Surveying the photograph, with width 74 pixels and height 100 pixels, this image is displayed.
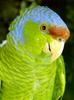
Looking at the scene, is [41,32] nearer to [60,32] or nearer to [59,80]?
[60,32]

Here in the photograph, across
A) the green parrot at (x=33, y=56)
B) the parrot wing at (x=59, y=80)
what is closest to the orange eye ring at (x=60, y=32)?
the green parrot at (x=33, y=56)

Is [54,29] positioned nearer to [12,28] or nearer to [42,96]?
[12,28]

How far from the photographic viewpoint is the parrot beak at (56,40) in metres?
1.59

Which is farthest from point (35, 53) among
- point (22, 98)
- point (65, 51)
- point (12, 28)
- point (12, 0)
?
point (12, 0)

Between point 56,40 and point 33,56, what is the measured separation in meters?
0.16

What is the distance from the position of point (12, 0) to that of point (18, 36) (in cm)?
95

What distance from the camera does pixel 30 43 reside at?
5.54ft

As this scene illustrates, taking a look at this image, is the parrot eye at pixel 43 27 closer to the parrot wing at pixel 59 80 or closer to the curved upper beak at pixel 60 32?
the curved upper beak at pixel 60 32

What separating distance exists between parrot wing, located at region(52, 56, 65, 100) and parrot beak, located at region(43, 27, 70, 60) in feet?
0.94

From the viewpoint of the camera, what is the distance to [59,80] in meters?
1.98

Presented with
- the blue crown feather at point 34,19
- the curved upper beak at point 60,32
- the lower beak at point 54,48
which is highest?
the blue crown feather at point 34,19

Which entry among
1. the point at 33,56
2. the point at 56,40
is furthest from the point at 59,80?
the point at 56,40

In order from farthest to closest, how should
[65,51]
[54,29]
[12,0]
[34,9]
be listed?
[12,0]
[65,51]
[34,9]
[54,29]

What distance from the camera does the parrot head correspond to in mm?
1606
